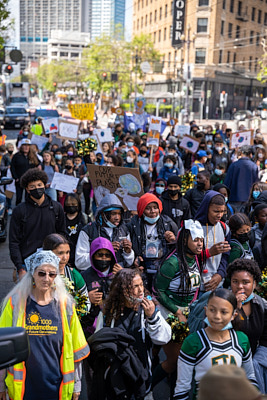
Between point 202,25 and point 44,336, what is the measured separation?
57834mm

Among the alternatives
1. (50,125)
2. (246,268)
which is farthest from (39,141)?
(246,268)

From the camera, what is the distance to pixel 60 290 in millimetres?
3432

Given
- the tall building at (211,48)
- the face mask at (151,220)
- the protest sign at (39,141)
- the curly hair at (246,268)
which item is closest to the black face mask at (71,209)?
the face mask at (151,220)

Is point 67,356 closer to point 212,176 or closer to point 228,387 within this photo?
point 228,387

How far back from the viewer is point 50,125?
15.1 m

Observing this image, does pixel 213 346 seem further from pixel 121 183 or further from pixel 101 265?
pixel 121 183

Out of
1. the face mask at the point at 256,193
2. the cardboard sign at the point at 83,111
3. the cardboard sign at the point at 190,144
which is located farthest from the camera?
the cardboard sign at the point at 83,111

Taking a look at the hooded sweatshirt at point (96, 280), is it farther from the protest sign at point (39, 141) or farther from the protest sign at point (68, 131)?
the protest sign at point (39, 141)

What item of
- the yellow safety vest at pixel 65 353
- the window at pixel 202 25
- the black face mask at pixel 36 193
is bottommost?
the yellow safety vest at pixel 65 353

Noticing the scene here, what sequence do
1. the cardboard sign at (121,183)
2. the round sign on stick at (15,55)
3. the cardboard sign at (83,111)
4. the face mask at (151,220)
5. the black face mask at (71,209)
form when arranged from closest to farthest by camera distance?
the face mask at (151,220) < the black face mask at (71,209) < the cardboard sign at (121,183) < the cardboard sign at (83,111) < the round sign on stick at (15,55)

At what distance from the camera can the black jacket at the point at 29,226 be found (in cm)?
524

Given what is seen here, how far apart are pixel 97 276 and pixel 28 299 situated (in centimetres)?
117

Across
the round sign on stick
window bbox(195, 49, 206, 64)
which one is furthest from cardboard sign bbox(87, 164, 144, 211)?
window bbox(195, 49, 206, 64)

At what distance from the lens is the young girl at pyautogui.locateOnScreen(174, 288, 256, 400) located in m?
3.24
